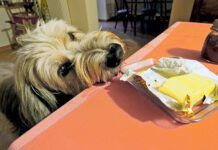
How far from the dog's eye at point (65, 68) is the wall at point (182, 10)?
76.5 inches

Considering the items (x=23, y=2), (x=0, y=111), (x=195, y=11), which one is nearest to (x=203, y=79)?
(x=0, y=111)

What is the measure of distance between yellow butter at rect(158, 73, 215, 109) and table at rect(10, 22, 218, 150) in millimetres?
52

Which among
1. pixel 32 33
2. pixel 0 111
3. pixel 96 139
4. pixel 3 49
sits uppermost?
pixel 32 33

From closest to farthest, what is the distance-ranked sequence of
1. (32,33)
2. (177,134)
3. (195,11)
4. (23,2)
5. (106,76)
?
(177,134), (106,76), (32,33), (195,11), (23,2)

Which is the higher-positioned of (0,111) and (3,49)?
(0,111)

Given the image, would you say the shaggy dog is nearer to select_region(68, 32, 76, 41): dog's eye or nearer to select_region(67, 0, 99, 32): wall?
select_region(68, 32, 76, 41): dog's eye

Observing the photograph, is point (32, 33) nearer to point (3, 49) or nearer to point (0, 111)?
point (0, 111)

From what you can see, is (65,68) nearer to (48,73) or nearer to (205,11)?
(48,73)

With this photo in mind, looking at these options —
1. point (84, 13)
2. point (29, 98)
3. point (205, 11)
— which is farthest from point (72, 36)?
point (84, 13)

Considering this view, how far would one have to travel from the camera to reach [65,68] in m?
0.71

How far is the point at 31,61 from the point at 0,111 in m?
0.31

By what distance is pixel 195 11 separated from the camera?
6.23 ft

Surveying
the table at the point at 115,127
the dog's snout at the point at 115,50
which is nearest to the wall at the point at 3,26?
the dog's snout at the point at 115,50

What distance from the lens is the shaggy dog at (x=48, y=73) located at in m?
0.64
